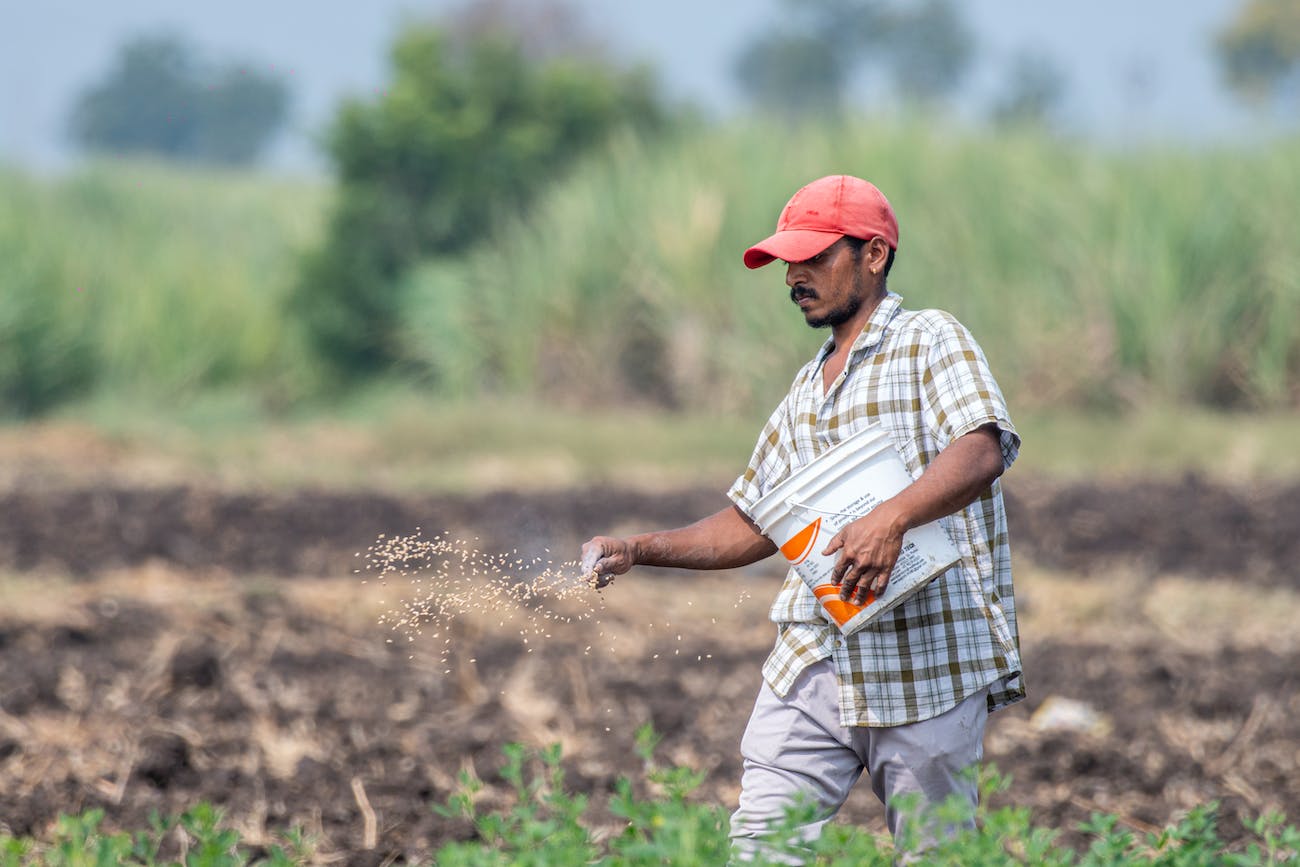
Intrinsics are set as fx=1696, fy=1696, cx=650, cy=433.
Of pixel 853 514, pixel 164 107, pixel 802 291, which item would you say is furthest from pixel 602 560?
pixel 164 107

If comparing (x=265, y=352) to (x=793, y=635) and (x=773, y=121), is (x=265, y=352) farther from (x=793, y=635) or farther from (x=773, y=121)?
(x=793, y=635)

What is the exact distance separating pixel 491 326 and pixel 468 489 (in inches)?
264

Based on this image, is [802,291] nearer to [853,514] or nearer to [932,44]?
[853,514]

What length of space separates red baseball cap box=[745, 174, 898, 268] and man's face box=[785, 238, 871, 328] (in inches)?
1.8

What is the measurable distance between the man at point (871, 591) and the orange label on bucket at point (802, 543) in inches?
2.5

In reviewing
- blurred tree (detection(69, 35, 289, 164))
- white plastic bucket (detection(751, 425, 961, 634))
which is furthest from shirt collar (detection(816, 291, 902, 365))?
blurred tree (detection(69, 35, 289, 164))

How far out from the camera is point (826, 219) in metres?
3.03

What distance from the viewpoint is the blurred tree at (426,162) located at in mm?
20562

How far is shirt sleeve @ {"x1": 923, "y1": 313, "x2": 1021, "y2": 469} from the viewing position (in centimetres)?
283

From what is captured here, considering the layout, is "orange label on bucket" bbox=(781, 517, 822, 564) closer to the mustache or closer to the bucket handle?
the bucket handle

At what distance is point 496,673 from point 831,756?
11.0 ft

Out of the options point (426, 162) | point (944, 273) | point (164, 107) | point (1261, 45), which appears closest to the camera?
point (944, 273)

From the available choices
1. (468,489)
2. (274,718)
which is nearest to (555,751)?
(274,718)

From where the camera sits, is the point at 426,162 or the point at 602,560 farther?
the point at 426,162
